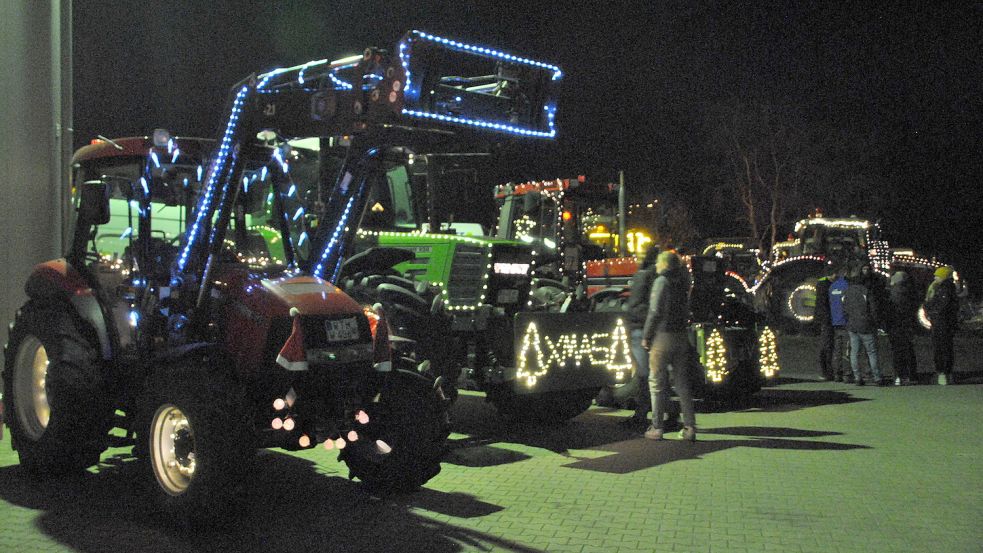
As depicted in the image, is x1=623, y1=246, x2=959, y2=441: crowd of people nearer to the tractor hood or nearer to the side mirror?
the tractor hood

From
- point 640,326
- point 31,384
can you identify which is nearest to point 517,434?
point 640,326

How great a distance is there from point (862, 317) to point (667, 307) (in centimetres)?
632

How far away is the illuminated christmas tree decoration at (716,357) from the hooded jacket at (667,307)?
2.31 metres

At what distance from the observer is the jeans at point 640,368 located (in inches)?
416

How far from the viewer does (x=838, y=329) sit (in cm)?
1550

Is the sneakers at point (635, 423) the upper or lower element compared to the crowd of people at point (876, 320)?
lower

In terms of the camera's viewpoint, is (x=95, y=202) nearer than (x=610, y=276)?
Yes

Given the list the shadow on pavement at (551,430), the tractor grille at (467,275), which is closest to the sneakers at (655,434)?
the shadow on pavement at (551,430)

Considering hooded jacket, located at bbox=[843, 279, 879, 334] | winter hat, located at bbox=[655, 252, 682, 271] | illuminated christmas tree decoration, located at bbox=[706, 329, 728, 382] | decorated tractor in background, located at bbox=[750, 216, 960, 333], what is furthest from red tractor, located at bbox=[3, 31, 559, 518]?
decorated tractor in background, located at bbox=[750, 216, 960, 333]

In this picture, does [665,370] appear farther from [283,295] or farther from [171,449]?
[171,449]

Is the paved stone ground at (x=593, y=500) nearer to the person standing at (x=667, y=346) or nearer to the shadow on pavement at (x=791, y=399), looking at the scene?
the person standing at (x=667, y=346)

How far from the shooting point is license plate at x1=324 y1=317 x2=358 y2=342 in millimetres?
6324

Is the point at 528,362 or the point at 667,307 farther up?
the point at 667,307

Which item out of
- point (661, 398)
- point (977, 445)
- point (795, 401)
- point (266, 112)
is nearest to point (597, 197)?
point (795, 401)
